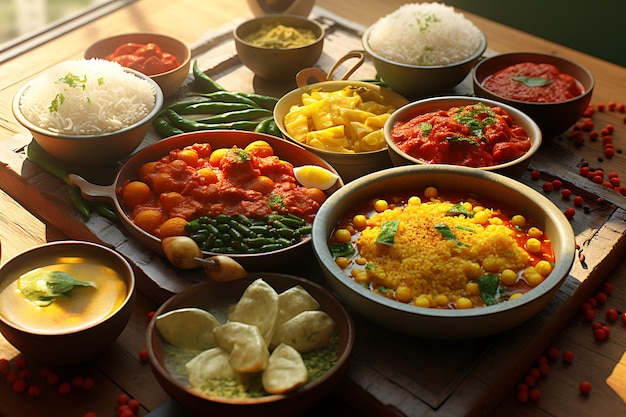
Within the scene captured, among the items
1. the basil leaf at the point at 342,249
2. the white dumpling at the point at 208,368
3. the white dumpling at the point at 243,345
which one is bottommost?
the basil leaf at the point at 342,249

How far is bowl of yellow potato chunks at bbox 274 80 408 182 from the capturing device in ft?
10.1

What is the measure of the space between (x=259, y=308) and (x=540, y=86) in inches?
81.2

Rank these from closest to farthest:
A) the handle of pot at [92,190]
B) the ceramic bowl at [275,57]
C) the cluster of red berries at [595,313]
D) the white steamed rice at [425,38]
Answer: the cluster of red berries at [595,313]
the handle of pot at [92,190]
the white steamed rice at [425,38]
the ceramic bowl at [275,57]

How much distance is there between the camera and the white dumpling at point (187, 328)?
2.16 metres

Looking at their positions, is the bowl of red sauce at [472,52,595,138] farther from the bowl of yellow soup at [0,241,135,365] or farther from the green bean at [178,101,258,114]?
the bowl of yellow soup at [0,241,135,365]

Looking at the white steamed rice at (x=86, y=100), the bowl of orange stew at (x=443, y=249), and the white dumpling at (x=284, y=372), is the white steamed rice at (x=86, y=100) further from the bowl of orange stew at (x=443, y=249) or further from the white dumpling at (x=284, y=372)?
the white dumpling at (x=284, y=372)

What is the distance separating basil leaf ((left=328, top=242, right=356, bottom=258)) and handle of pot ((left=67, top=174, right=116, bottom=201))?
92cm

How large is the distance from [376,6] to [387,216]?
8.91 ft

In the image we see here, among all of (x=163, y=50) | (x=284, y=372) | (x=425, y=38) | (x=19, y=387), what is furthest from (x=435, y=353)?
(x=163, y=50)

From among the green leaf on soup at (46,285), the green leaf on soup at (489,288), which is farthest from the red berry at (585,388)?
the green leaf on soup at (46,285)

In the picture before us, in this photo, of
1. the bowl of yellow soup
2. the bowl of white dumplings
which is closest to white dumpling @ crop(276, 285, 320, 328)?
the bowl of white dumplings

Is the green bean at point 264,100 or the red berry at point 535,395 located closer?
the red berry at point 535,395

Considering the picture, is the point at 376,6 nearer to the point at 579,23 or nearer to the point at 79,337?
the point at 579,23

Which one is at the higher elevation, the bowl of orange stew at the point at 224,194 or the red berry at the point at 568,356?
the bowl of orange stew at the point at 224,194
